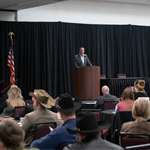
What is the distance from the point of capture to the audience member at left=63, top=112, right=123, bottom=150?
162cm

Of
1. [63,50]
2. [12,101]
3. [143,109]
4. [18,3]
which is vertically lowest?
[12,101]

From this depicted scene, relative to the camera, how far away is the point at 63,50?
10.7 metres

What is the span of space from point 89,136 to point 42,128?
51.4 inches

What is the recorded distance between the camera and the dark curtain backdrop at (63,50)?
10.2 m

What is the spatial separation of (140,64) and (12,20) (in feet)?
18.8

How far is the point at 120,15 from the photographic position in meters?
11.6

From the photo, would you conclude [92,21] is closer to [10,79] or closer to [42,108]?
[10,79]

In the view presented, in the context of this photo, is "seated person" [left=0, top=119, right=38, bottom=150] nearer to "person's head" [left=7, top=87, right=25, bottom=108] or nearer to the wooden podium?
"person's head" [left=7, top=87, right=25, bottom=108]

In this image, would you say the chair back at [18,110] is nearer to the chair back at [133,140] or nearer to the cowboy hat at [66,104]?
the cowboy hat at [66,104]

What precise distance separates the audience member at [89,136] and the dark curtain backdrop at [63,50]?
858cm

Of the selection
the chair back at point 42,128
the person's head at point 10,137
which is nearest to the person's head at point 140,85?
the chair back at point 42,128

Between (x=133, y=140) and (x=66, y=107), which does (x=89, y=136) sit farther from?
(x=133, y=140)

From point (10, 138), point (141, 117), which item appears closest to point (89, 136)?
point (10, 138)

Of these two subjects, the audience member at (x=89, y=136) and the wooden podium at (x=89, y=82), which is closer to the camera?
the audience member at (x=89, y=136)
